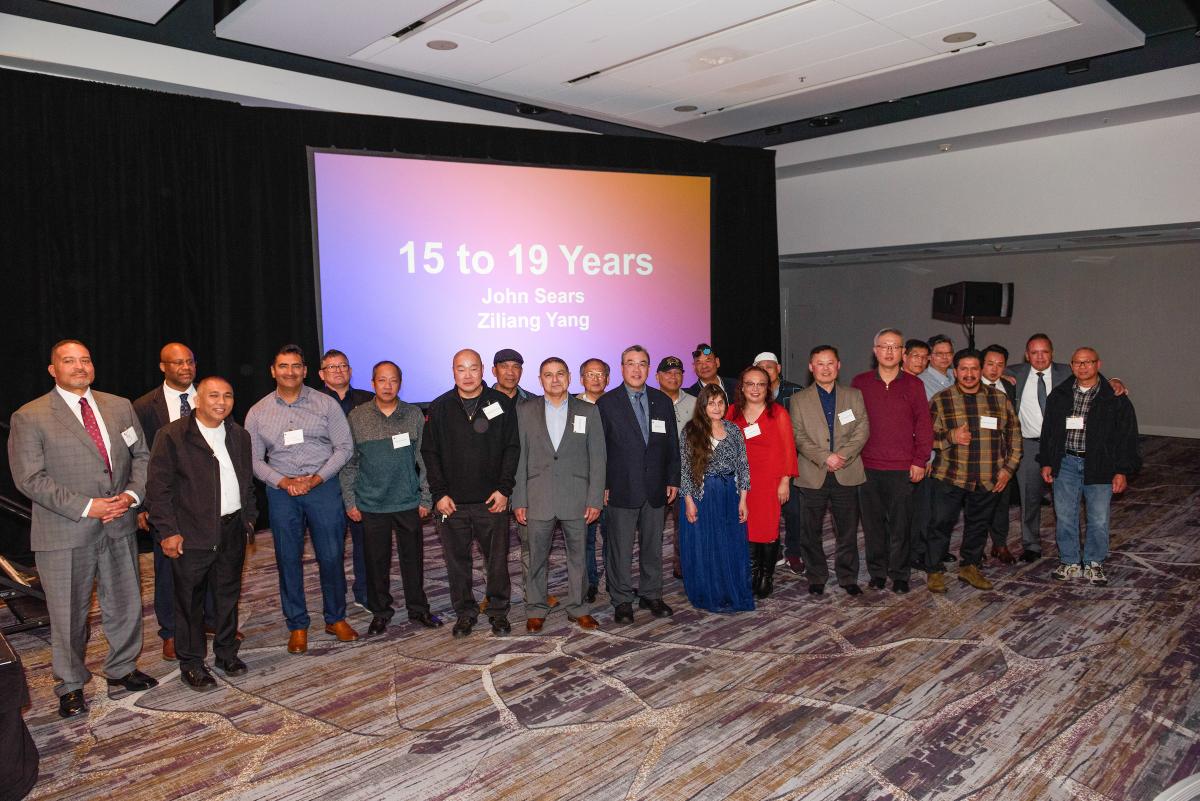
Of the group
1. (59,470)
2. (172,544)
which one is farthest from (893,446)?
(59,470)

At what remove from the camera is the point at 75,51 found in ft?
19.1

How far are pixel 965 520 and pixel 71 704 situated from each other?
499 centimetres

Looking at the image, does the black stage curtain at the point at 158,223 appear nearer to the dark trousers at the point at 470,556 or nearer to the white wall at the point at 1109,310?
the dark trousers at the point at 470,556

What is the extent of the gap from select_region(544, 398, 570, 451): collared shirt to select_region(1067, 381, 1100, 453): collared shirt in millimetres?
3305

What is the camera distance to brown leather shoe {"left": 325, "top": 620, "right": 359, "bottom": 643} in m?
4.50

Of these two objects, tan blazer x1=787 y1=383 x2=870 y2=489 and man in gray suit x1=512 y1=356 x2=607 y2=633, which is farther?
tan blazer x1=787 y1=383 x2=870 y2=489

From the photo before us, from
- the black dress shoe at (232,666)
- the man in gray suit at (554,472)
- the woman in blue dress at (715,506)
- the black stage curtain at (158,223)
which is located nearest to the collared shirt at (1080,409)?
the woman in blue dress at (715,506)

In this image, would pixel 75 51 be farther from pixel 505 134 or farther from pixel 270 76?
pixel 505 134

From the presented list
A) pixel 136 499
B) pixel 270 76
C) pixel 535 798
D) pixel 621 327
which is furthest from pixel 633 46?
pixel 535 798

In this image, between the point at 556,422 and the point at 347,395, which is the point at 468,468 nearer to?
the point at 556,422

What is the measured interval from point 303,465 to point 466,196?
3249 mm

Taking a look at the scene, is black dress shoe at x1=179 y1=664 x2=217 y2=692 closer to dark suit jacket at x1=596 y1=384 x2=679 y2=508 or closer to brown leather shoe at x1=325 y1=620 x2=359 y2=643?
brown leather shoe at x1=325 y1=620 x2=359 y2=643

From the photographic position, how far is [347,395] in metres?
5.07

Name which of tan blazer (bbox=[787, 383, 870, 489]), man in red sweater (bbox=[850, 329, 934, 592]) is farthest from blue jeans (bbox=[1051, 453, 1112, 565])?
tan blazer (bbox=[787, 383, 870, 489])
